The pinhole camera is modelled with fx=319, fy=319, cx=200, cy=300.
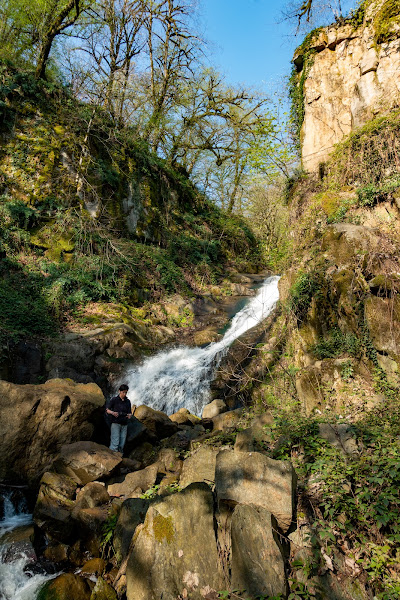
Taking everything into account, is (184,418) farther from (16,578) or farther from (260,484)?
(260,484)

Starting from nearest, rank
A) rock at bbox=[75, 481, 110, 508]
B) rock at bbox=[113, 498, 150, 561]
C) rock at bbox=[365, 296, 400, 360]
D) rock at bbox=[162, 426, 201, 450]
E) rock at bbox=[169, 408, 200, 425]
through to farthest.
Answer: rock at bbox=[113, 498, 150, 561], rock at bbox=[75, 481, 110, 508], rock at bbox=[365, 296, 400, 360], rock at bbox=[162, 426, 201, 450], rock at bbox=[169, 408, 200, 425]

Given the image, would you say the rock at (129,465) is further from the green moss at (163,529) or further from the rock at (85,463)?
the green moss at (163,529)

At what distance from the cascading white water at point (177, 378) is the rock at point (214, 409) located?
21.3 inches

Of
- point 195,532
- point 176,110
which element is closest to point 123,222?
point 176,110

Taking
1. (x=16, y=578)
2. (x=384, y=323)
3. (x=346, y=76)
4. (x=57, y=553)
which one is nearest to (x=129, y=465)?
(x=57, y=553)

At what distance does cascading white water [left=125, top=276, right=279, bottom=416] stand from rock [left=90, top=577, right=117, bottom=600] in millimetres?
5620

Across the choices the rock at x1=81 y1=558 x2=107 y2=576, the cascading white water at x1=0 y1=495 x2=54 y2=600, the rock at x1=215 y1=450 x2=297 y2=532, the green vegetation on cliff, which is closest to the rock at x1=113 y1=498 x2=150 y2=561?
the rock at x1=81 y1=558 x2=107 y2=576

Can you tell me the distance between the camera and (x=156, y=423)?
725cm

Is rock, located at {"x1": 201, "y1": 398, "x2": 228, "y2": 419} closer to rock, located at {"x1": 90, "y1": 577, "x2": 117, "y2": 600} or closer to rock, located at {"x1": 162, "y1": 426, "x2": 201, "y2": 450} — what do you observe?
rock, located at {"x1": 162, "y1": 426, "x2": 201, "y2": 450}

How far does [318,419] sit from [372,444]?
2.90 ft

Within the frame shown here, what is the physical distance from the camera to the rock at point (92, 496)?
14.4 feet

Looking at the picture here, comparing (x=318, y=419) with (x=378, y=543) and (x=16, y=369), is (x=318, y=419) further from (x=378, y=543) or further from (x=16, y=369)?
(x=16, y=369)

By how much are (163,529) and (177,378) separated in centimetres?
649

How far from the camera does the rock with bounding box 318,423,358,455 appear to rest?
360 centimetres
